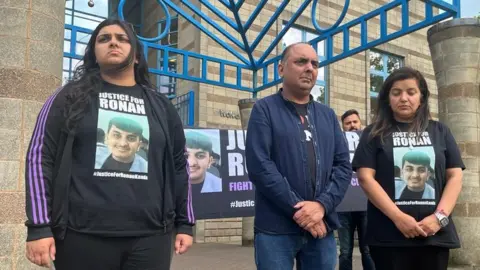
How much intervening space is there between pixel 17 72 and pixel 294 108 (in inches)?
105

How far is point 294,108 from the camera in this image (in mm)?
3225

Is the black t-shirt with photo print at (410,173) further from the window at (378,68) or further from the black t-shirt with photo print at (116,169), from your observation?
the window at (378,68)

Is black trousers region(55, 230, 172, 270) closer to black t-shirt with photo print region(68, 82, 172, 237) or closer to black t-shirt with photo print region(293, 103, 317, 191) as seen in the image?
black t-shirt with photo print region(68, 82, 172, 237)

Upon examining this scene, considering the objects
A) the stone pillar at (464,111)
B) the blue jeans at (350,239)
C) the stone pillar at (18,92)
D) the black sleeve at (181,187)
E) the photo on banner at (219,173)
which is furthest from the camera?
the photo on banner at (219,173)

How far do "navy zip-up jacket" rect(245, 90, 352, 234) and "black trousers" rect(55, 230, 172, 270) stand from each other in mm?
791

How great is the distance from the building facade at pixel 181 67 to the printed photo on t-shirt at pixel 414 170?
10.4 feet

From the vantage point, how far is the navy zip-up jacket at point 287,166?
2953 millimetres

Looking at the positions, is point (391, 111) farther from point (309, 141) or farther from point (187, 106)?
point (187, 106)

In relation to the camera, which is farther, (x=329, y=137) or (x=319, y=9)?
(x=319, y=9)

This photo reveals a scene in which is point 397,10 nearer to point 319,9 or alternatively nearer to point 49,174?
point 319,9

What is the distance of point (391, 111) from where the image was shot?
135 inches

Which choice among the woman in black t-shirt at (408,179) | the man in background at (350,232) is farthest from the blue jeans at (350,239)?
the woman in black t-shirt at (408,179)

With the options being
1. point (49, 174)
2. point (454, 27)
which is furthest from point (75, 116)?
point (454, 27)

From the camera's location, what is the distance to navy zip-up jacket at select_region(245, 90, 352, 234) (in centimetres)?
295
